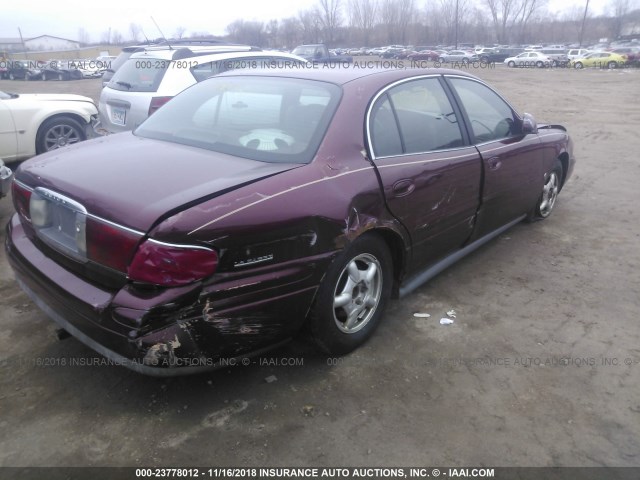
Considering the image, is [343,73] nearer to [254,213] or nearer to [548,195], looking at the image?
[254,213]

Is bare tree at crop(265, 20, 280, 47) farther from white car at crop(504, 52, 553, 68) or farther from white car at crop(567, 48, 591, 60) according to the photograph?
white car at crop(567, 48, 591, 60)

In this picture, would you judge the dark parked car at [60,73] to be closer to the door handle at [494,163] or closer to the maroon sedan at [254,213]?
the maroon sedan at [254,213]

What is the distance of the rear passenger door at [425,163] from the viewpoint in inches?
120

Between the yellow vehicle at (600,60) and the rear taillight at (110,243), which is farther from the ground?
the yellow vehicle at (600,60)

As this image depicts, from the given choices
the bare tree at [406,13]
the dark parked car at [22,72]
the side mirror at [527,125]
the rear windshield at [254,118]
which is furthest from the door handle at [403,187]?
the bare tree at [406,13]

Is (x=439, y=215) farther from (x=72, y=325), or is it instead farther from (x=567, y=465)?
(x=72, y=325)

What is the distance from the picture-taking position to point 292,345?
3.12 meters

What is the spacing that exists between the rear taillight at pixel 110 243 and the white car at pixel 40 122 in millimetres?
5466

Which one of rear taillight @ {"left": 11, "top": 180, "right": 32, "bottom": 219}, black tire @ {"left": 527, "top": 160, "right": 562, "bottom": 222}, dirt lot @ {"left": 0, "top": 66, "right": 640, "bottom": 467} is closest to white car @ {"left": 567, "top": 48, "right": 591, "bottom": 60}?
black tire @ {"left": 527, "top": 160, "right": 562, "bottom": 222}

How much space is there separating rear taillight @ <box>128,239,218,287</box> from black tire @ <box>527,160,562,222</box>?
3.98 m

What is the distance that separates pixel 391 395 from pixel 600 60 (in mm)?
47397

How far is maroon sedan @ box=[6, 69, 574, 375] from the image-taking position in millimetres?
2180

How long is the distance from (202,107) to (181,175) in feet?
3.72

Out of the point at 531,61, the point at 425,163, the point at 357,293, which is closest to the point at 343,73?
the point at 425,163
